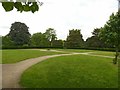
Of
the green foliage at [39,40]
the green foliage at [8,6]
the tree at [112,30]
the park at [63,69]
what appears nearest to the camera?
the green foliage at [8,6]

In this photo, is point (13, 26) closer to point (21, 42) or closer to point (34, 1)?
point (21, 42)

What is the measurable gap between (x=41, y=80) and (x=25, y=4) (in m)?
11.0

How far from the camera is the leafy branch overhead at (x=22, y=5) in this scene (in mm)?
2918

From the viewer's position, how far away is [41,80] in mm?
13797

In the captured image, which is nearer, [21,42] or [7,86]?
[7,86]

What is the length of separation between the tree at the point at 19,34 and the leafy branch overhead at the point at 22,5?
76.5 metres

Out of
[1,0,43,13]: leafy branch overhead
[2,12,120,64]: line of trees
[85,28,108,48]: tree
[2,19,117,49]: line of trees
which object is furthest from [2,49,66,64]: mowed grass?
[85,28,108,48]: tree

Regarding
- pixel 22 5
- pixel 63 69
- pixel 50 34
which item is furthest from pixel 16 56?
pixel 50 34

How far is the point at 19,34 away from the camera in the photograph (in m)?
83.4

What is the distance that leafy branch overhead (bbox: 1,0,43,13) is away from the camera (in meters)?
2.92

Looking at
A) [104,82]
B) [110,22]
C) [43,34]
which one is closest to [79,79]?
[104,82]

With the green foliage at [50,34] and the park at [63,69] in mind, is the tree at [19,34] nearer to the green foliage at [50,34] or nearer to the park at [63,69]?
the green foliage at [50,34]

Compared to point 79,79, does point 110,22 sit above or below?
above

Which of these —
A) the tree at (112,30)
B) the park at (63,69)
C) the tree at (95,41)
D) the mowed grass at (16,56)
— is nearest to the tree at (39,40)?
the tree at (95,41)
